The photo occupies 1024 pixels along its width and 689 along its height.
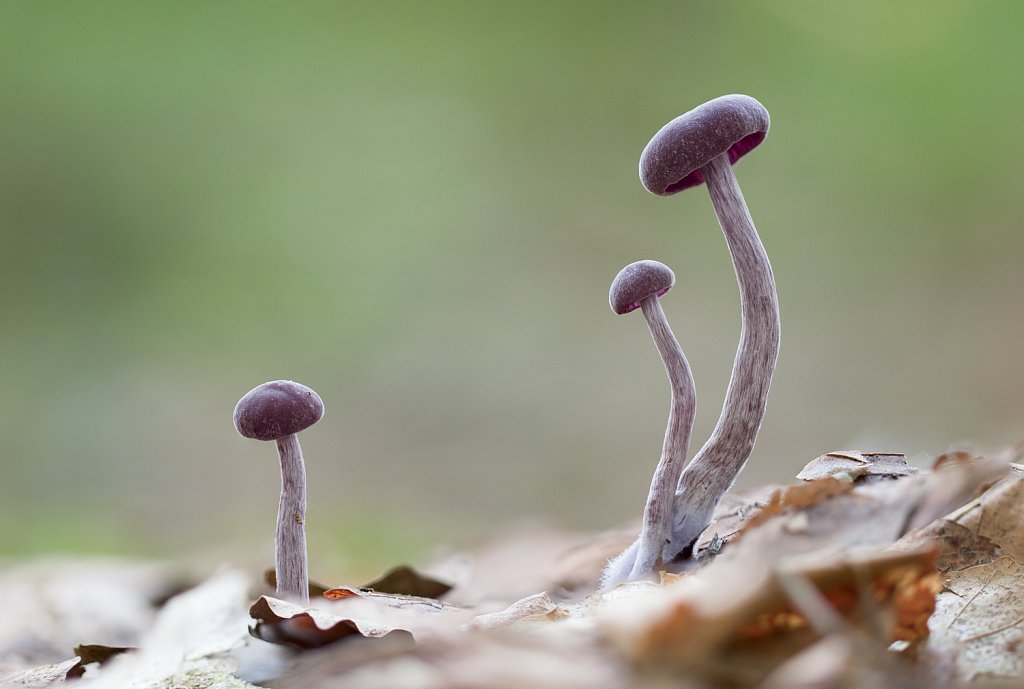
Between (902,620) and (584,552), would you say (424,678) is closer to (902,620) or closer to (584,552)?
(902,620)

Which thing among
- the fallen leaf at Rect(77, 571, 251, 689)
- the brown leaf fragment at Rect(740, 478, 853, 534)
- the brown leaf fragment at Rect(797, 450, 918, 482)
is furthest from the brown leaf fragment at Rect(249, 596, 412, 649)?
the brown leaf fragment at Rect(797, 450, 918, 482)

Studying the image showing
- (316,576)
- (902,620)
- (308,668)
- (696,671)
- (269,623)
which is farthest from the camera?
(316,576)

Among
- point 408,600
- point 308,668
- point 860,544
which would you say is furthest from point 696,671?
point 408,600

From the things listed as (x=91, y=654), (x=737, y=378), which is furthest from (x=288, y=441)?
(x=737, y=378)

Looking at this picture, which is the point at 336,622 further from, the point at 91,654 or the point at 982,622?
the point at 982,622

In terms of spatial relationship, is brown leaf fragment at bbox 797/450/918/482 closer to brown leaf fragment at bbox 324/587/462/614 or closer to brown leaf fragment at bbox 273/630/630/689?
brown leaf fragment at bbox 324/587/462/614

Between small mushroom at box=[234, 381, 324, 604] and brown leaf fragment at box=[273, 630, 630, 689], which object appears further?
small mushroom at box=[234, 381, 324, 604]

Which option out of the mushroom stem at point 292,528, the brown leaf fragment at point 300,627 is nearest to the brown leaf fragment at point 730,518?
the brown leaf fragment at point 300,627
